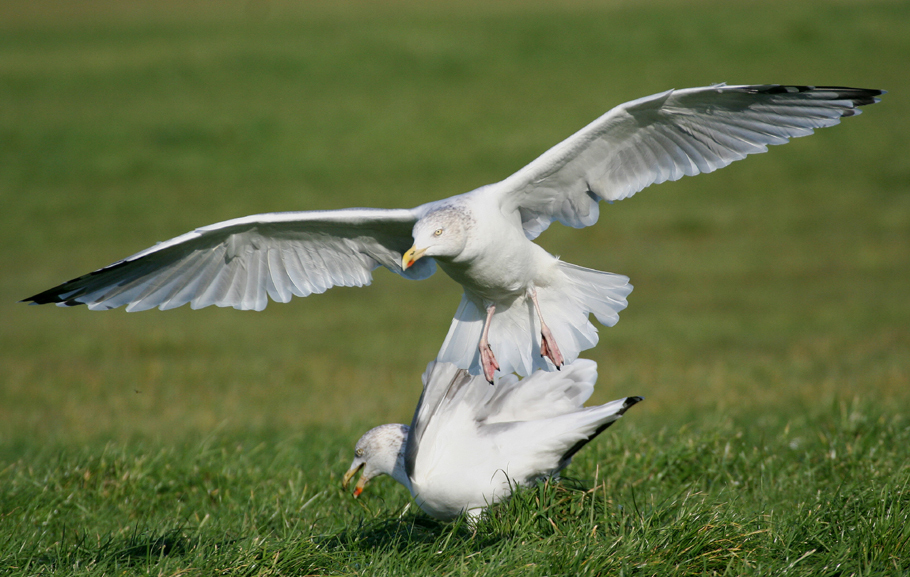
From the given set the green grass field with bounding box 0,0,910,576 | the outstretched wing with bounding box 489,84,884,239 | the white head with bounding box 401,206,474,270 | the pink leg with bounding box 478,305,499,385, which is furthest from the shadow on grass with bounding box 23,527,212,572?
the outstretched wing with bounding box 489,84,884,239

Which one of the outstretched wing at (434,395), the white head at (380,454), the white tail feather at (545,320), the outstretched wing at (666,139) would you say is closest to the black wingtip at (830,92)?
the outstretched wing at (666,139)

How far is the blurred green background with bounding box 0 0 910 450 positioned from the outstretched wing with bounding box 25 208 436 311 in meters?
1.37

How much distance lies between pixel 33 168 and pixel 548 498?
2085cm

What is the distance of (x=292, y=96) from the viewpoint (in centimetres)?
2589

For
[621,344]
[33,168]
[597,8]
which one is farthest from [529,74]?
[621,344]

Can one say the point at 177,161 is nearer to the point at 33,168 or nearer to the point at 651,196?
the point at 33,168

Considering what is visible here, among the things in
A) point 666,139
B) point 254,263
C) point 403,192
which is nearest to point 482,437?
point 254,263

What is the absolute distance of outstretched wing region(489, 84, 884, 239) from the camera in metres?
4.31

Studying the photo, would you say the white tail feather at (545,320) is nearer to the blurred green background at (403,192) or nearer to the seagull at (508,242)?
the seagull at (508,242)

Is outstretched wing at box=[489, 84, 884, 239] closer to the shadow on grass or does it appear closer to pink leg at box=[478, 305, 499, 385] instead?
pink leg at box=[478, 305, 499, 385]

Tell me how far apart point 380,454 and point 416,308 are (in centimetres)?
961

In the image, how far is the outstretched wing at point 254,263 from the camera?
178 inches

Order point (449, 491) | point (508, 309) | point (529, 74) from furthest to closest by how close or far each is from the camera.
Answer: point (529, 74) < point (508, 309) < point (449, 491)

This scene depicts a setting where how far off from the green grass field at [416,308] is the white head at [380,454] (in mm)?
185
